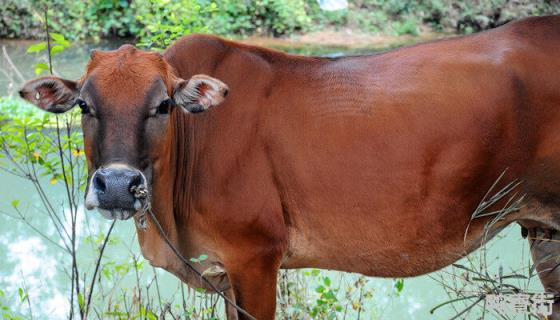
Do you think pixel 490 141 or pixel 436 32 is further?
pixel 436 32

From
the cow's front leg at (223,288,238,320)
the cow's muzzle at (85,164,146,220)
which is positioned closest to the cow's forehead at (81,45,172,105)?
the cow's muzzle at (85,164,146,220)

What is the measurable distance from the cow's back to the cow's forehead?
14.7 inches

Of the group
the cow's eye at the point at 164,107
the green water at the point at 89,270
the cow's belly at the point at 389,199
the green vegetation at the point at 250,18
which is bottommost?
the green vegetation at the point at 250,18

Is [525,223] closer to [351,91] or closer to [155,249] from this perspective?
[351,91]

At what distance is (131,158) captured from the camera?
3809mm

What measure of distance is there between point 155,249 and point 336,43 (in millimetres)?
10383

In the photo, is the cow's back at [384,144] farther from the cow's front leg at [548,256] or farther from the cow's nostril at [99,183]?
the cow's nostril at [99,183]

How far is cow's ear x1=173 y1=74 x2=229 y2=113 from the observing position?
3.96 metres

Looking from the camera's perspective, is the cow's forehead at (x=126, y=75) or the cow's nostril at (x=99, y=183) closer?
the cow's nostril at (x=99, y=183)

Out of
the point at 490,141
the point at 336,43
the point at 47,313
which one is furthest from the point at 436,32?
the point at 490,141

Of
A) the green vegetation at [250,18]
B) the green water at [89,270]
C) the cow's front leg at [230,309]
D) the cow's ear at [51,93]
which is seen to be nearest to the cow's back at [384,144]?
the cow's front leg at [230,309]

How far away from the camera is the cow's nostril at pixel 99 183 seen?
3.69 m

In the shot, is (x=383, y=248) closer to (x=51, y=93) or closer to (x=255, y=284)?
(x=255, y=284)

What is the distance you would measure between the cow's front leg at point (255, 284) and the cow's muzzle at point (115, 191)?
0.71 metres
